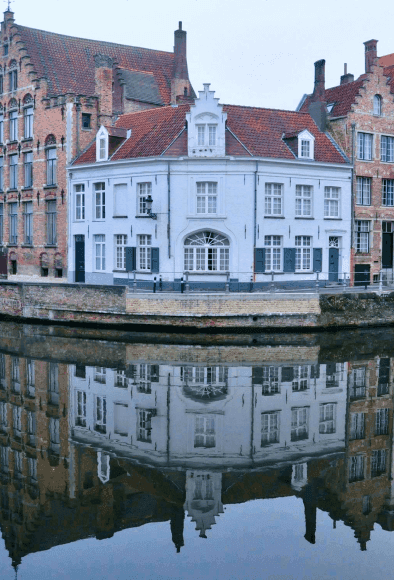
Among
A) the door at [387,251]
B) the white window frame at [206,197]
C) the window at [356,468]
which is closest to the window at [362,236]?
the door at [387,251]

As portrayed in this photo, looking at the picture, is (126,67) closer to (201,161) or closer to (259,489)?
(201,161)

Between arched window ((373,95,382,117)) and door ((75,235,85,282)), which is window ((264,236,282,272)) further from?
door ((75,235,85,282))

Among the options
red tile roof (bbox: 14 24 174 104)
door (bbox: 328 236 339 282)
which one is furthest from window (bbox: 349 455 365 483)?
red tile roof (bbox: 14 24 174 104)

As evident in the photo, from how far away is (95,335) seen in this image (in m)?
23.2

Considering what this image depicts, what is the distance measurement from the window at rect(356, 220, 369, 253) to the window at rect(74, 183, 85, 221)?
11.8m

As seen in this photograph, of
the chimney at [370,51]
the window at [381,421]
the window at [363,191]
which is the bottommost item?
the window at [381,421]

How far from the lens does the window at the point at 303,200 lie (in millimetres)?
27828

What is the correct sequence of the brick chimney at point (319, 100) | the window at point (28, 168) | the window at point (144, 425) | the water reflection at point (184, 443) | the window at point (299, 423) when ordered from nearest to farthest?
1. the water reflection at point (184, 443)
2. the window at point (144, 425)
3. the window at point (299, 423)
4. the brick chimney at point (319, 100)
5. the window at point (28, 168)

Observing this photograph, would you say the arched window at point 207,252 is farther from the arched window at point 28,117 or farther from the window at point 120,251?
the arched window at point 28,117

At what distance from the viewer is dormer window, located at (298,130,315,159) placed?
2776 centimetres

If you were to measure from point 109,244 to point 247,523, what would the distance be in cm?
2071

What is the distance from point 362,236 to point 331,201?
8.01 feet

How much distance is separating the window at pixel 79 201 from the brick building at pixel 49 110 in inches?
30.5

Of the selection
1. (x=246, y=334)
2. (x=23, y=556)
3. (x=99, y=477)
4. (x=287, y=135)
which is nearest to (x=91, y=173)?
(x=287, y=135)
